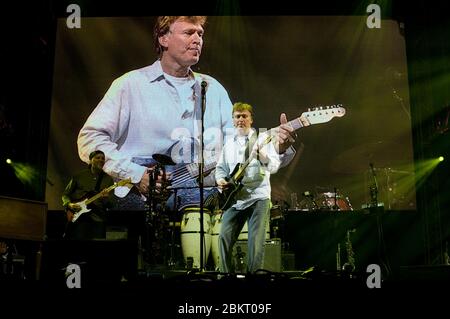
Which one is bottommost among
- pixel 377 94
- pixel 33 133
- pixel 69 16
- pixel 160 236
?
pixel 160 236

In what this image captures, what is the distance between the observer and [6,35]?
5.99 metres

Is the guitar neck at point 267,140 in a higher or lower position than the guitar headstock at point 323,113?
lower

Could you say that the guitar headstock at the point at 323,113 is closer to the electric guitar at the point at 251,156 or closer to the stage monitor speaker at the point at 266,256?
the electric guitar at the point at 251,156

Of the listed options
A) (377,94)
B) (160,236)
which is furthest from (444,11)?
(160,236)

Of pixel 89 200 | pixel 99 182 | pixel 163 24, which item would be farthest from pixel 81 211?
pixel 163 24

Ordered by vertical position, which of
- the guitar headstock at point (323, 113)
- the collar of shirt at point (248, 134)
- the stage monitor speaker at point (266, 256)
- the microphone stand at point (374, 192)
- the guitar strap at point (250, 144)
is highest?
the guitar headstock at point (323, 113)

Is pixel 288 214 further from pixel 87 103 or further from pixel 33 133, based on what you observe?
pixel 33 133

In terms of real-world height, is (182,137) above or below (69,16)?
below

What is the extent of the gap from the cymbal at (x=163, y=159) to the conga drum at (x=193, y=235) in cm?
57

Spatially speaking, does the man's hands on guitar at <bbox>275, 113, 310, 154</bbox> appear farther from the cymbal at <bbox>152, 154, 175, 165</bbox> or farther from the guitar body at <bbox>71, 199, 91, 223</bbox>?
the guitar body at <bbox>71, 199, 91, 223</bbox>

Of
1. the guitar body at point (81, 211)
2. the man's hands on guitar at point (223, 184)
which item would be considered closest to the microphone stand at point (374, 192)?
the man's hands on guitar at point (223, 184)

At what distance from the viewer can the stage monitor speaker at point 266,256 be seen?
5184mm

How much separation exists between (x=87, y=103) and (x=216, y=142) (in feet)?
5.48

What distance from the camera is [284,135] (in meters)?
5.81
